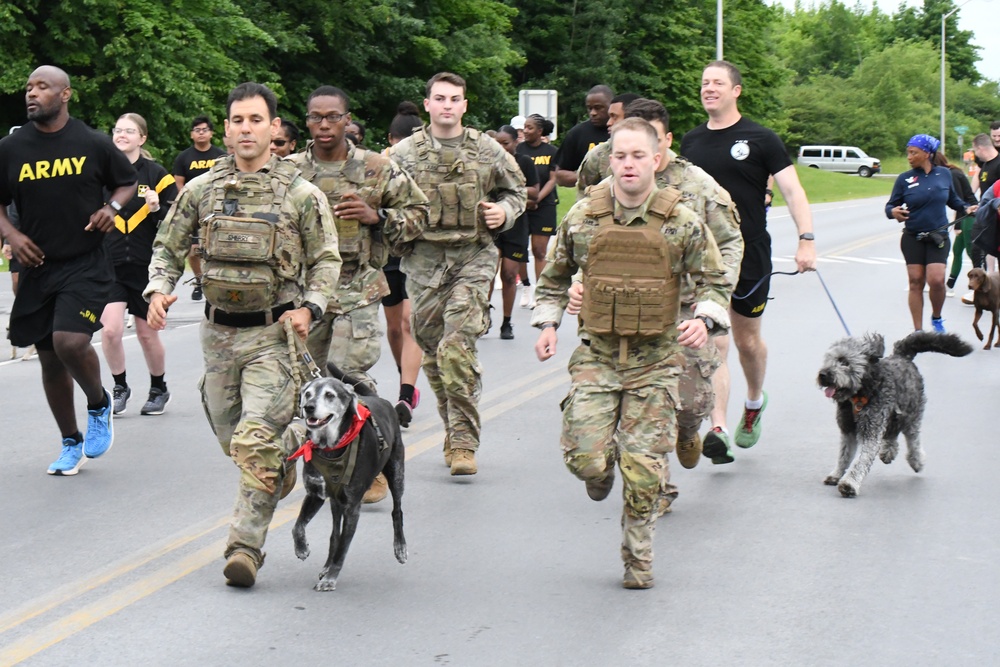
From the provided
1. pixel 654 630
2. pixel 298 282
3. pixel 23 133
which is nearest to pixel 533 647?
pixel 654 630

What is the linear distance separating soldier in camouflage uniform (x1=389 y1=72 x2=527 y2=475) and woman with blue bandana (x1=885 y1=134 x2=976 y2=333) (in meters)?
6.48

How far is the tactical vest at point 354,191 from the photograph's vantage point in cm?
792

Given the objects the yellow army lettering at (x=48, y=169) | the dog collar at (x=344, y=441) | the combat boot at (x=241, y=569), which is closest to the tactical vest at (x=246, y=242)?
the dog collar at (x=344, y=441)

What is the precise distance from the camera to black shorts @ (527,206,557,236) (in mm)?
16953

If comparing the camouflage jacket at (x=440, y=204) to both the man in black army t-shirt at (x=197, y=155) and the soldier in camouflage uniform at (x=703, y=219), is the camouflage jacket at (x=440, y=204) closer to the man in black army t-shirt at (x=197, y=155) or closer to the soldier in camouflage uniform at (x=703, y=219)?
the soldier in camouflage uniform at (x=703, y=219)

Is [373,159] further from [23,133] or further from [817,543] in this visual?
[817,543]

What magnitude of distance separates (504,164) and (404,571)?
127 inches

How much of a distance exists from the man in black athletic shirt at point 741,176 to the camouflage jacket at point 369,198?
1.83 meters

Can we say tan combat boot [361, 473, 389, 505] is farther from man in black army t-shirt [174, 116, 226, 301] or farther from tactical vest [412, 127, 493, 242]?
man in black army t-shirt [174, 116, 226, 301]

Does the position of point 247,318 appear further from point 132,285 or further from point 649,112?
point 132,285

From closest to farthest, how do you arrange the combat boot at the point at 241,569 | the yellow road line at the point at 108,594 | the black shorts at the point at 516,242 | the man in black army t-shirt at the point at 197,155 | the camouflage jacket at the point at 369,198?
the yellow road line at the point at 108,594 < the combat boot at the point at 241,569 < the camouflage jacket at the point at 369,198 < the man in black army t-shirt at the point at 197,155 < the black shorts at the point at 516,242

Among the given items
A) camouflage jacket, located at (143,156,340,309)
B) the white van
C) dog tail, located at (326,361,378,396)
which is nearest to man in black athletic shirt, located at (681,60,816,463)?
dog tail, located at (326,361,378,396)

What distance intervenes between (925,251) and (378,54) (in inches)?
1208

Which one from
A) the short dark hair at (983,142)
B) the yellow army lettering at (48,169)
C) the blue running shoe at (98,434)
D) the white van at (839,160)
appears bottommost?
the blue running shoe at (98,434)
